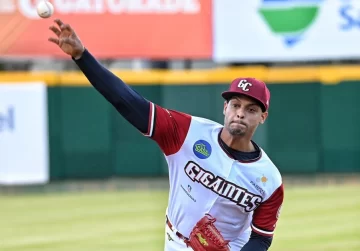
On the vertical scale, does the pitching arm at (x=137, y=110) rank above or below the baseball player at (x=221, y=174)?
above

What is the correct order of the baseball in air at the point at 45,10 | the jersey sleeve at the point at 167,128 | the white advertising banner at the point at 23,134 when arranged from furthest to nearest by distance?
the white advertising banner at the point at 23,134 → the jersey sleeve at the point at 167,128 → the baseball in air at the point at 45,10

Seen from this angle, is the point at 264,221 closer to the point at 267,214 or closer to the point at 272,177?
the point at 267,214

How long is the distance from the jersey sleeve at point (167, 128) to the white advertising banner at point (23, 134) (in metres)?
9.34

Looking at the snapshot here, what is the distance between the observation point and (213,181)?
4.96 m

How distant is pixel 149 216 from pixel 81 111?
13.0ft

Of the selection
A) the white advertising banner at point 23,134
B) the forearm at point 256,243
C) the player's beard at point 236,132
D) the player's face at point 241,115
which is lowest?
the white advertising banner at point 23,134

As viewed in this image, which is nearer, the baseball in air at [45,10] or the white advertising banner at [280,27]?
the baseball in air at [45,10]

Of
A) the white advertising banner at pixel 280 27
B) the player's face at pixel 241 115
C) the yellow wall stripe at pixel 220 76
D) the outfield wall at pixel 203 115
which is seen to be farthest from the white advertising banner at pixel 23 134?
the player's face at pixel 241 115

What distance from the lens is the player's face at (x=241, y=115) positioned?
15.9 ft

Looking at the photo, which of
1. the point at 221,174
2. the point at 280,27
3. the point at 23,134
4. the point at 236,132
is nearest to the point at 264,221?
the point at 221,174

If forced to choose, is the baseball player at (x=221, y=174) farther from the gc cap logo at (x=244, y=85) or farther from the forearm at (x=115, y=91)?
the forearm at (x=115, y=91)

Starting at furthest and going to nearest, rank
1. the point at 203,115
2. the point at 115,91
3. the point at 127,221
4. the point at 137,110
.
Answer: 1. the point at 203,115
2. the point at 127,221
3. the point at 137,110
4. the point at 115,91

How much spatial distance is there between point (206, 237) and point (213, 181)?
34cm

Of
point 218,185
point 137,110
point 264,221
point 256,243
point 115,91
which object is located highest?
point 115,91
